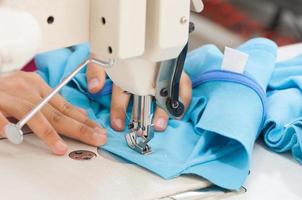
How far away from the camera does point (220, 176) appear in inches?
36.2

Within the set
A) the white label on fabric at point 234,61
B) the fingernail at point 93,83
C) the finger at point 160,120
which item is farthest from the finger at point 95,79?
the white label on fabric at point 234,61

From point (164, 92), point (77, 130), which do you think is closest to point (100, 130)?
point (77, 130)

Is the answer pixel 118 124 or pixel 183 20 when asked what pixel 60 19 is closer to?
pixel 183 20

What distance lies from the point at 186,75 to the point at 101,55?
0.32 m

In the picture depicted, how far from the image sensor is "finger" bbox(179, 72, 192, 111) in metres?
1.07

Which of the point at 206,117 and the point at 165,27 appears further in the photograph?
the point at 206,117

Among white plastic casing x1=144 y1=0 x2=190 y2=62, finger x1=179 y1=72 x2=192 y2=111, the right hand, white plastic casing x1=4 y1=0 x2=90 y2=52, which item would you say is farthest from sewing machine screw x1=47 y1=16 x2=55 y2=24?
finger x1=179 y1=72 x2=192 y2=111

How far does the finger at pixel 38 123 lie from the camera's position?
0.96 metres

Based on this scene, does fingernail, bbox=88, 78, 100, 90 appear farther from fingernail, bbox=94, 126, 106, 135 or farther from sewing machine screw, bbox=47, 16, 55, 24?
sewing machine screw, bbox=47, 16, 55, 24

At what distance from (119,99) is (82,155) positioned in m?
0.13

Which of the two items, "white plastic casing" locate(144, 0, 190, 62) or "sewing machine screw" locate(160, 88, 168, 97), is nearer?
"white plastic casing" locate(144, 0, 190, 62)

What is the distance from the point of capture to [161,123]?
1.03 metres

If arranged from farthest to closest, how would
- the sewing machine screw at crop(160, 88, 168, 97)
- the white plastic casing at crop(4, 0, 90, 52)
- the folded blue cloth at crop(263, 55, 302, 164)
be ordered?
the folded blue cloth at crop(263, 55, 302, 164) < the sewing machine screw at crop(160, 88, 168, 97) < the white plastic casing at crop(4, 0, 90, 52)

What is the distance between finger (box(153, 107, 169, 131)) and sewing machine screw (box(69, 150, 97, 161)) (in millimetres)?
121
